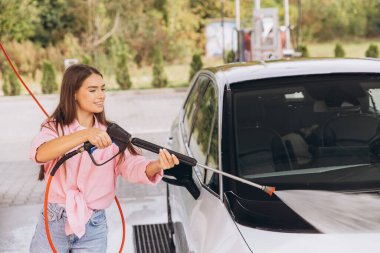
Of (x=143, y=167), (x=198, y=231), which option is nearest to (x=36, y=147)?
(x=143, y=167)

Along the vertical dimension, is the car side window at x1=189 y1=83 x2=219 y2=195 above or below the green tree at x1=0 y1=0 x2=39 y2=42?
above

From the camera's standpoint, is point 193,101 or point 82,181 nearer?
point 82,181

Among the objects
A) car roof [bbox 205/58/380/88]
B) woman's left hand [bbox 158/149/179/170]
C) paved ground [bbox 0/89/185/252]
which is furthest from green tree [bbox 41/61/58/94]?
woman's left hand [bbox 158/149/179/170]

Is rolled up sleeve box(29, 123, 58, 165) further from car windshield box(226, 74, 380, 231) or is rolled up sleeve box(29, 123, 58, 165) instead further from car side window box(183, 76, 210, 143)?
car side window box(183, 76, 210, 143)

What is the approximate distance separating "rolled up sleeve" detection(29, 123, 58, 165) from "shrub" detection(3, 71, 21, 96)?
74.2 ft

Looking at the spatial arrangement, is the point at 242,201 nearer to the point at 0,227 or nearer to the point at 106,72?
the point at 0,227

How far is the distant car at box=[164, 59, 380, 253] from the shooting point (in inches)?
118

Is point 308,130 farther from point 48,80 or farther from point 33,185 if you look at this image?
point 48,80

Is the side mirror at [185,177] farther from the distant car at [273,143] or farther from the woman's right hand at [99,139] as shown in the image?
the woman's right hand at [99,139]

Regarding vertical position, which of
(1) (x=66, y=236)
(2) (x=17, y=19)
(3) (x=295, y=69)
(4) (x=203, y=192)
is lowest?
(2) (x=17, y=19)

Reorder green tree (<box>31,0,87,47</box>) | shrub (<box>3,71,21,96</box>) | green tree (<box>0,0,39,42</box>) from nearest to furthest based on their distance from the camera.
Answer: shrub (<box>3,71,21,96</box>) → green tree (<box>0,0,39,42</box>) → green tree (<box>31,0,87,47</box>)

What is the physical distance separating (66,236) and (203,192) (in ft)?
2.11

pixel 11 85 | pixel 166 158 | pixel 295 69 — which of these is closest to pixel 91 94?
pixel 166 158

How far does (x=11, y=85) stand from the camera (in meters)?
25.4
